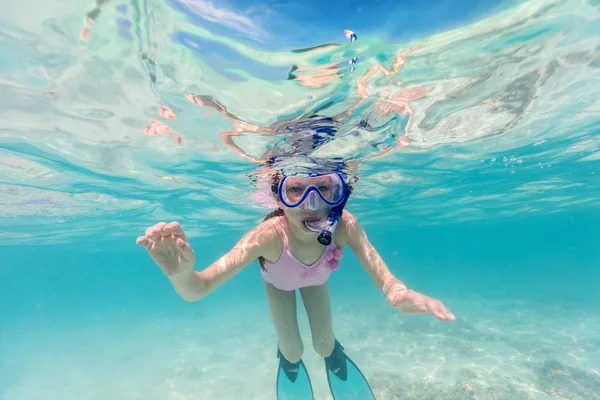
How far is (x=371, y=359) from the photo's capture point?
667 inches

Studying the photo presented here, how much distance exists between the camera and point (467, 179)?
20.6m

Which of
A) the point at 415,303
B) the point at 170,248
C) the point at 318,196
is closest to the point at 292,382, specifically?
the point at 318,196

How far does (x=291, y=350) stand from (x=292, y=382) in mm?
1163

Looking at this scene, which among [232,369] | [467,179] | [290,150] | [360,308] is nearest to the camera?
[290,150]

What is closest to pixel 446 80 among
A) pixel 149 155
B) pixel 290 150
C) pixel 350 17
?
pixel 350 17

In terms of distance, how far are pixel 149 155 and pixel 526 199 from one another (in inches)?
1195

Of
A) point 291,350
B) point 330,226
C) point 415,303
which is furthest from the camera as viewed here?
point 291,350

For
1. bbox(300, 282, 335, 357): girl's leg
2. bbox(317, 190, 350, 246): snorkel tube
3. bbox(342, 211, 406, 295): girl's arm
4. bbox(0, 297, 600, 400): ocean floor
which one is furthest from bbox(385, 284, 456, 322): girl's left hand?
bbox(0, 297, 600, 400): ocean floor

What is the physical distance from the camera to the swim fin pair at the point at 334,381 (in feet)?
27.0

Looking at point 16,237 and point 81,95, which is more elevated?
point 81,95

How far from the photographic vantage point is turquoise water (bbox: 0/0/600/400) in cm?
608

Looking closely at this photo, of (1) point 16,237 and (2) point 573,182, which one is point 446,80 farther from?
(1) point 16,237

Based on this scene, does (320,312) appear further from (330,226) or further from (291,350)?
(330,226)

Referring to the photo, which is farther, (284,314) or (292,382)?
(292,382)
